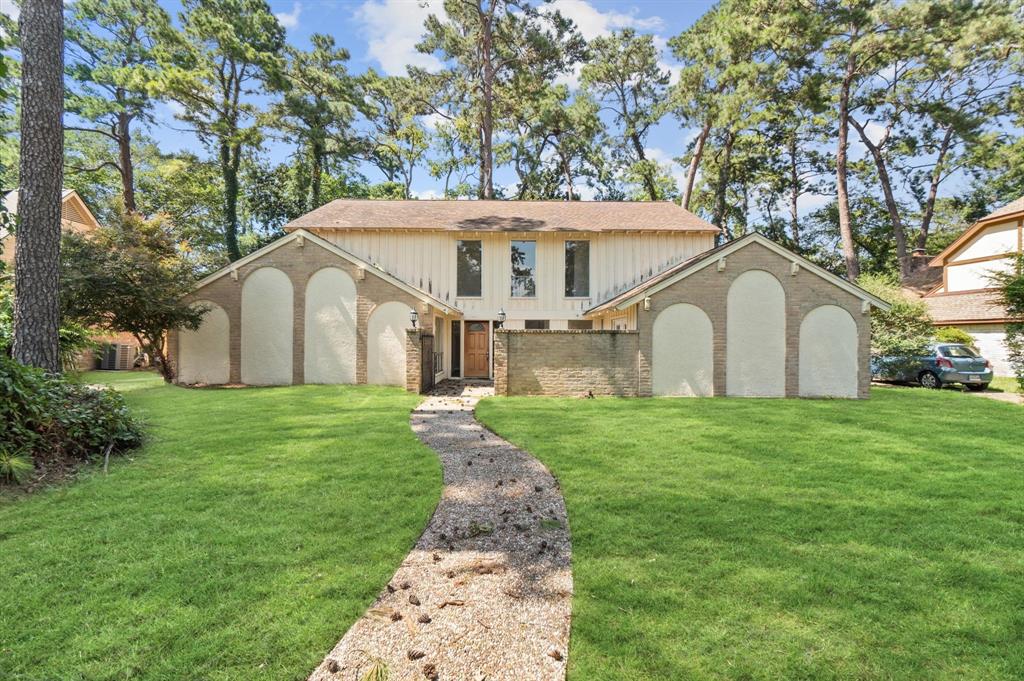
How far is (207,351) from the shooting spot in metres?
15.1

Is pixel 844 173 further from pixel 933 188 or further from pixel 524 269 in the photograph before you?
pixel 524 269

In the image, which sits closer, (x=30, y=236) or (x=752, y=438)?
(x=30, y=236)

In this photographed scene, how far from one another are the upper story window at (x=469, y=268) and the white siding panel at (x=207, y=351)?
8.38 metres

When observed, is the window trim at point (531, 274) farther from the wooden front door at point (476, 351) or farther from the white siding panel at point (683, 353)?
the white siding panel at point (683, 353)

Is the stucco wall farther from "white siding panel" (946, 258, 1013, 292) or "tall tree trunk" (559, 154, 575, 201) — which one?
"tall tree trunk" (559, 154, 575, 201)

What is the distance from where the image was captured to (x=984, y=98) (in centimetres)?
2573

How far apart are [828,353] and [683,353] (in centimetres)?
421

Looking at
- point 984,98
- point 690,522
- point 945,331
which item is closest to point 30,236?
point 690,522

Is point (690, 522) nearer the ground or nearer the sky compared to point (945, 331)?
nearer the ground

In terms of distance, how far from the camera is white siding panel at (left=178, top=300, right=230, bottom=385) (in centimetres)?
1502

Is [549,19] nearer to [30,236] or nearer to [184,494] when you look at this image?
[30,236]

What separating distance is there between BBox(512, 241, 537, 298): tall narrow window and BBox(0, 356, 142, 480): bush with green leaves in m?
13.7

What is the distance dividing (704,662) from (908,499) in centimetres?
398

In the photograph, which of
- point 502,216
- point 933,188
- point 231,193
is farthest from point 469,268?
point 933,188
